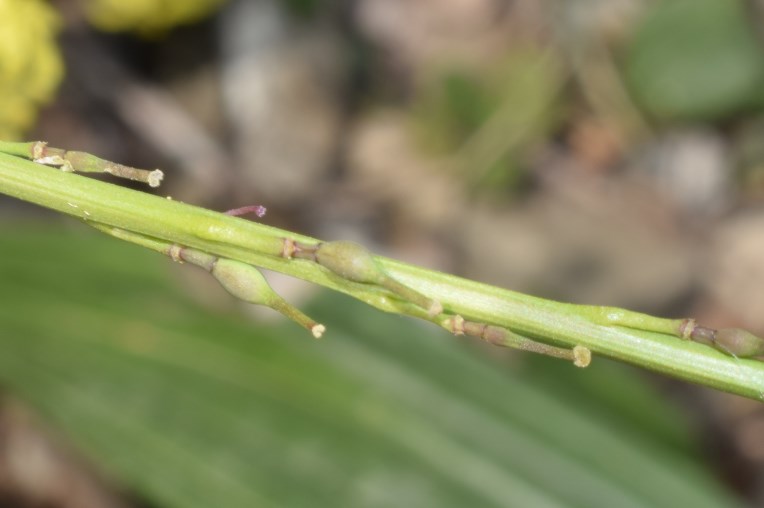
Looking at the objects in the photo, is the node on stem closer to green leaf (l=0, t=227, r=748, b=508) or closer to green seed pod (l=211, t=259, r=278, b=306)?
green seed pod (l=211, t=259, r=278, b=306)

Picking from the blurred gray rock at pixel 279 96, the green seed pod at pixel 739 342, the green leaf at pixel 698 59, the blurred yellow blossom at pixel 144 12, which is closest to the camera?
the green seed pod at pixel 739 342

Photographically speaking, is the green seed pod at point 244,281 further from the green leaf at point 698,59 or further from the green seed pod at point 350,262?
the green leaf at point 698,59

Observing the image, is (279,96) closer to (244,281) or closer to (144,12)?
(144,12)

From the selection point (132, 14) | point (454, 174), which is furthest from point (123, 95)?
point (454, 174)

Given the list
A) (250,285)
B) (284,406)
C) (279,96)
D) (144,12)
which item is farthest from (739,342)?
(279,96)

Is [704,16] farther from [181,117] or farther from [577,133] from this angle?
[181,117]

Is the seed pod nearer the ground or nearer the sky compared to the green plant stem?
nearer the ground

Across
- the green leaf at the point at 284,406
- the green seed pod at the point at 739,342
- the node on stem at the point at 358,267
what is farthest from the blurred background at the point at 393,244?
the green seed pod at the point at 739,342

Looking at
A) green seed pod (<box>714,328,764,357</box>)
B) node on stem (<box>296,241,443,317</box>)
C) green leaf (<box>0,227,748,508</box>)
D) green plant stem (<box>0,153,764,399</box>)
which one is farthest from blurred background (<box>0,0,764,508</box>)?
green seed pod (<box>714,328,764,357</box>)
